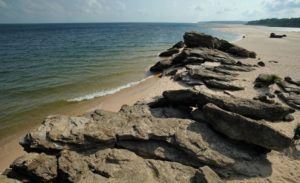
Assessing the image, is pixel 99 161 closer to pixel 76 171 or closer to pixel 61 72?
pixel 76 171

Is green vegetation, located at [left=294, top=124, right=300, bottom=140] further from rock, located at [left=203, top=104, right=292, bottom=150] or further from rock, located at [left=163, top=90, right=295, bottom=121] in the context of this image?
rock, located at [left=203, top=104, right=292, bottom=150]

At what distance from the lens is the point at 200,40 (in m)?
43.0

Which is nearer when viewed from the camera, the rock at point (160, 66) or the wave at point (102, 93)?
the wave at point (102, 93)

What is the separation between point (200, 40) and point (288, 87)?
2334 centimetres

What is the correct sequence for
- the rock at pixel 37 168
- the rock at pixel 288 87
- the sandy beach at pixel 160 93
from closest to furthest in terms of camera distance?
1. the rock at pixel 37 168
2. the sandy beach at pixel 160 93
3. the rock at pixel 288 87

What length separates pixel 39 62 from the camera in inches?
1604

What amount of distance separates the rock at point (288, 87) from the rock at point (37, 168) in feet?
59.4

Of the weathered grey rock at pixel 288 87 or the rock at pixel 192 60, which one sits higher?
the rock at pixel 192 60

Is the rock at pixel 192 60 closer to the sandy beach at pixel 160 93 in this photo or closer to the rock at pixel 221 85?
the sandy beach at pixel 160 93

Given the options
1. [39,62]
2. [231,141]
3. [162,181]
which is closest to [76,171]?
[162,181]

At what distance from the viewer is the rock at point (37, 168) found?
393 inches

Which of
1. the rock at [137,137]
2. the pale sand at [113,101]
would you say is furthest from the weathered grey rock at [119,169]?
the pale sand at [113,101]

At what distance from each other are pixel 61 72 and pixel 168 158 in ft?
86.5

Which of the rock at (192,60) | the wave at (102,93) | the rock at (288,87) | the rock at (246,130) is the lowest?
the wave at (102,93)
